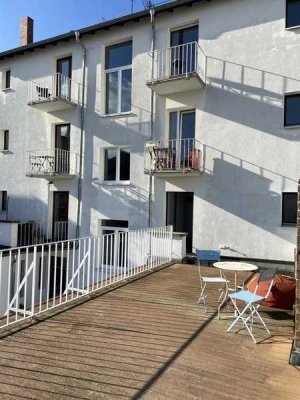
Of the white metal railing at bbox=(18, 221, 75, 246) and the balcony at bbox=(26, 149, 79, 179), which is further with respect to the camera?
the white metal railing at bbox=(18, 221, 75, 246)

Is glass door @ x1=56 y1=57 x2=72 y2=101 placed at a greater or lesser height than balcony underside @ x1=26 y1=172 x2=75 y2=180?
greater

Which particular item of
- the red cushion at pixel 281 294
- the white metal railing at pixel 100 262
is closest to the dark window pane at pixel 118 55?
the white metal railing at pixel 100 262

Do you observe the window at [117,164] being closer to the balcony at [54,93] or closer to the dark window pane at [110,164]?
the dark window pane at [110,164]

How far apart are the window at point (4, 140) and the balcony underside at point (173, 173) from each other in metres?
8.66

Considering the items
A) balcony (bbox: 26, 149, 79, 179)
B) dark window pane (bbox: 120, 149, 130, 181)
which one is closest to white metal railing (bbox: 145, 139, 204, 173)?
dark window pane (bbox: 120, 149, 130, 181)

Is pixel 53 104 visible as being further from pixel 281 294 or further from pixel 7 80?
pixel 281 294

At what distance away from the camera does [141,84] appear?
41.1 feet

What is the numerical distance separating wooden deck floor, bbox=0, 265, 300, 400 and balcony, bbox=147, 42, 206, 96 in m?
7.63

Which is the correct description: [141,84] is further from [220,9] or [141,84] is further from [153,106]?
[220,9]

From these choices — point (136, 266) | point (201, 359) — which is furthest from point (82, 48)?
point (201, 359)

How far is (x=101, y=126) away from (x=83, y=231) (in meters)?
4.17

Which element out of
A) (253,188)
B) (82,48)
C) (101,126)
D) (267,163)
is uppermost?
(82,48)

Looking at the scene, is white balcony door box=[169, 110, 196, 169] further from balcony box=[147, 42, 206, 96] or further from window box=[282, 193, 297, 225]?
window box=[282, 193, 297, 225]

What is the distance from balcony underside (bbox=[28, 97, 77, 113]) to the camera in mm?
13544
